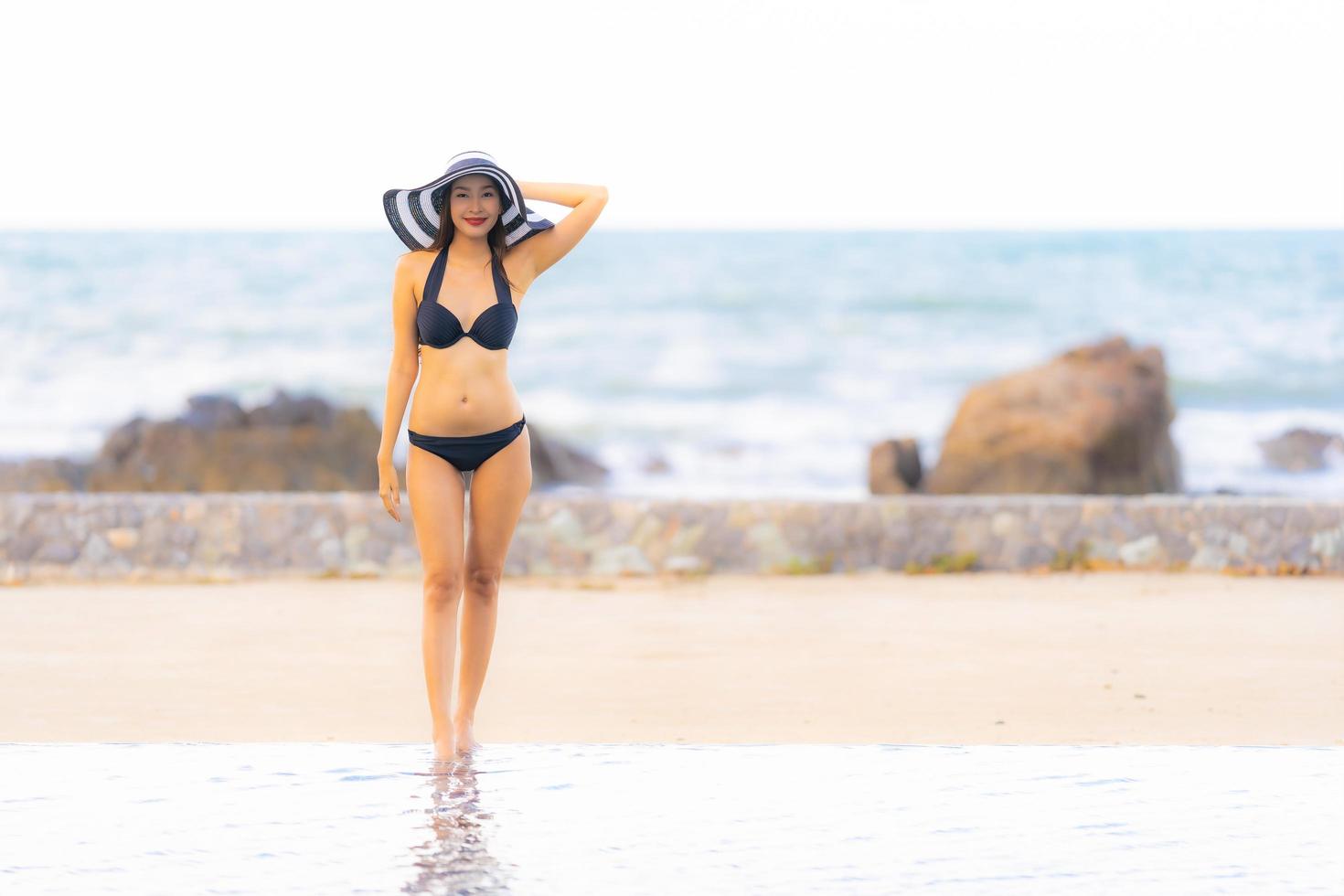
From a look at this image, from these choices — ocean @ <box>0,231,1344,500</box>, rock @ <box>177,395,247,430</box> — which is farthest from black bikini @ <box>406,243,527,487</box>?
ocean @ <box>0,231,1344,500</box>

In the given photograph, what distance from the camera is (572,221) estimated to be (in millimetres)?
4848

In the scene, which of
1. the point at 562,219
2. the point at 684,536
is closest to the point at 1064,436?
the point at 684,536

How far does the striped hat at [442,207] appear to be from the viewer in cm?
459

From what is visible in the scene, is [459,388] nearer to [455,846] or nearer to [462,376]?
[462,376]

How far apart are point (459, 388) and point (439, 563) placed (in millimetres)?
485

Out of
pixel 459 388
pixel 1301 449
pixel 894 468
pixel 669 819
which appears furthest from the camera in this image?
pixel 1301 449

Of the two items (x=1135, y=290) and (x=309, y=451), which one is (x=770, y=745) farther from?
(x=1135, y=290)

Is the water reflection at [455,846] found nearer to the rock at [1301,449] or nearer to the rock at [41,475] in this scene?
the rock at [41,475]

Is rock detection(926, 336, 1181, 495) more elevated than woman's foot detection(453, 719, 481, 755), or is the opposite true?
rock detection(926, 336, 1181, 495)

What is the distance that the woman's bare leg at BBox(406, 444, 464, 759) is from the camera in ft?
15.3

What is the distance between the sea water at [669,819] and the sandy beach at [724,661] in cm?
82

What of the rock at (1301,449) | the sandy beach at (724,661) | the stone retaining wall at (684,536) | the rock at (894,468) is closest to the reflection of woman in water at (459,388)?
the sandy beach at (724,661)

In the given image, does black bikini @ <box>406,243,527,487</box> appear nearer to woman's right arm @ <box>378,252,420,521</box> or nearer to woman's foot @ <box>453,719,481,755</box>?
woman's right arm @ <box>378,252,420,521</box>

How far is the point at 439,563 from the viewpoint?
470cm
